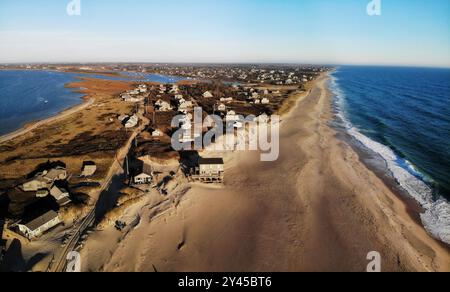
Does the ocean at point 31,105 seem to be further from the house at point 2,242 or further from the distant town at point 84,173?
the house at point 2,242

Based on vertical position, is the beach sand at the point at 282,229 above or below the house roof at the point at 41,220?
below

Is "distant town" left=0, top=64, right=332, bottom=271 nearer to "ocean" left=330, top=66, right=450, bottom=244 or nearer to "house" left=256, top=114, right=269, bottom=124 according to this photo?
"house" left=256, top=114, right=269, bottom=124

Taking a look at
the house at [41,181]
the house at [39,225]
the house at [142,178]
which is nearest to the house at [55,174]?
the house at [41,181]

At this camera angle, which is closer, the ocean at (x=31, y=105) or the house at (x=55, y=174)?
the house at (x=55, y=174)

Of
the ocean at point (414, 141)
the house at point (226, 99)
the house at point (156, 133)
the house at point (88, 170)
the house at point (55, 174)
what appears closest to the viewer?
the ocean at point (414, 141)

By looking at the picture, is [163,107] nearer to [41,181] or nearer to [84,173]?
[84,173]
